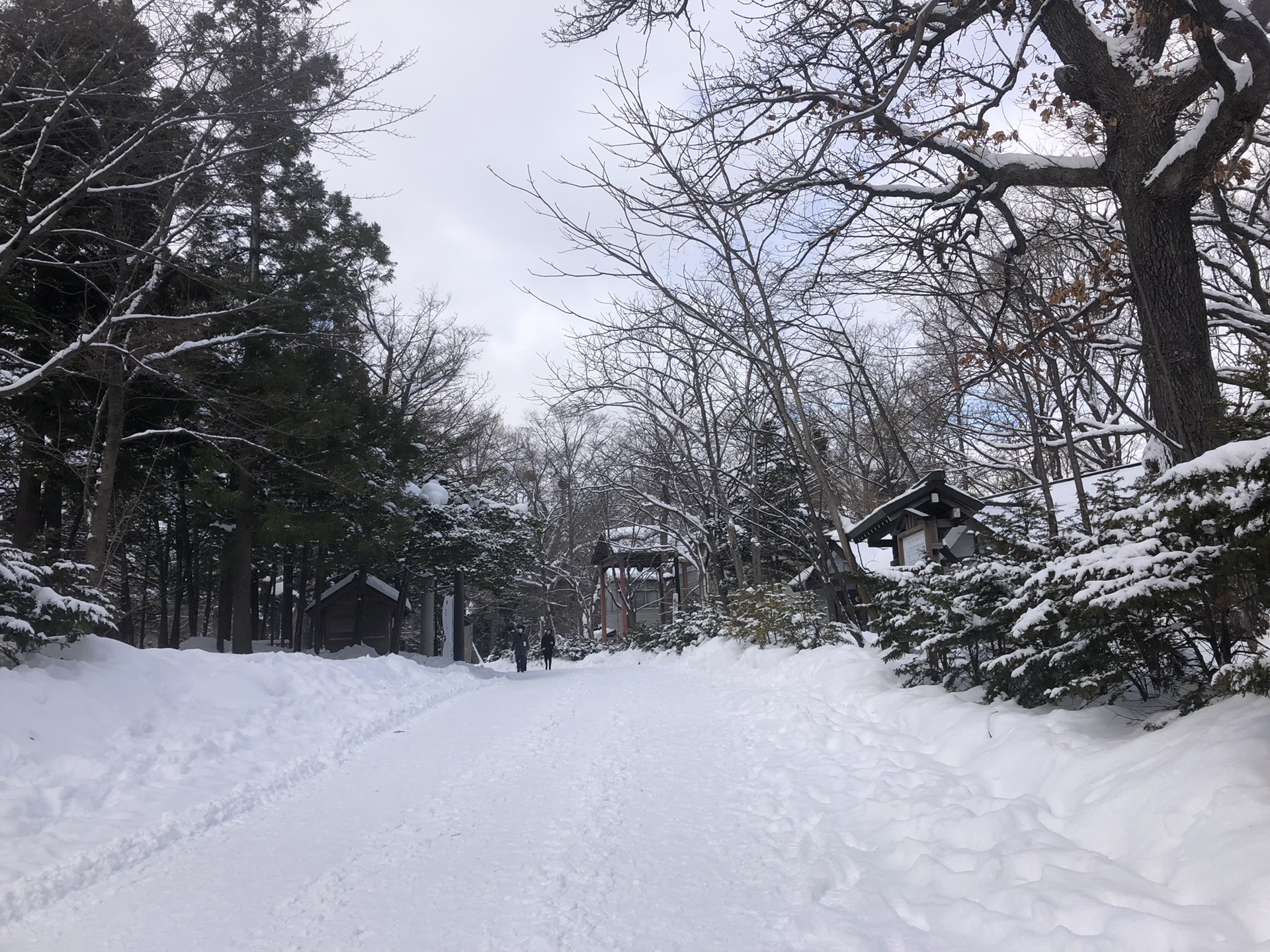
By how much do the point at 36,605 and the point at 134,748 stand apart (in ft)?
5.41

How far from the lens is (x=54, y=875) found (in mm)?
4812

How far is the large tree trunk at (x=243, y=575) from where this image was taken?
63.3 feet

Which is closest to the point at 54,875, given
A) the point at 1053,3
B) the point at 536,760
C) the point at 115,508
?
the point at 536,760

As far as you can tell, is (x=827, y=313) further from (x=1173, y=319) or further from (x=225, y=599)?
(x=225, y=599)

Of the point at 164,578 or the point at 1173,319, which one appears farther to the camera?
the point at 164,578

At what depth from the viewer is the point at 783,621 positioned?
1578 centimetres

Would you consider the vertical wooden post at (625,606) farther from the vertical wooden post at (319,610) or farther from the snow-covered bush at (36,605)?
the snow-covered bush at (36,605)

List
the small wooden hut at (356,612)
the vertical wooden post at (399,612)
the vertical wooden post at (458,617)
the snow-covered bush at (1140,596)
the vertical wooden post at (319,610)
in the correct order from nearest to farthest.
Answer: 1. the snow-covered bush at (1140,596)
2. the vertical wooden post at (319,610)
3. the vertical wooden post at (399,612)
4. the small wooden hut at (356,612)
5. the vertical wooden post at (458,617)

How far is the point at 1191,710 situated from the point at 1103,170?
13.6 feet

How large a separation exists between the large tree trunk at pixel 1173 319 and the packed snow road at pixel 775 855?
2.25 meters

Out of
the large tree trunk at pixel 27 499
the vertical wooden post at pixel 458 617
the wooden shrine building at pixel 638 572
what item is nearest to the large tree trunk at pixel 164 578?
the vertical wooden post at pixel 458 617

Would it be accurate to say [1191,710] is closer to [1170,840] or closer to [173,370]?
[1170,840]

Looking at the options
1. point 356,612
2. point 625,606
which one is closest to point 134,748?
point 356,612

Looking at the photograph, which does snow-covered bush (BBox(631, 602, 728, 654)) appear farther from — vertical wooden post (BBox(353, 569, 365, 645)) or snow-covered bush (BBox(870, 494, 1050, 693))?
snow-covered bush (BBox(870, 494, 1050, 693))
